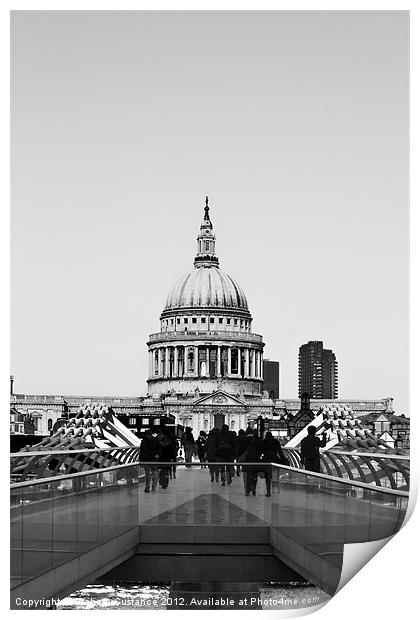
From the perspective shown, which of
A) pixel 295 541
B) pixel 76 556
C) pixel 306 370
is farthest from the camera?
pixel 306 370

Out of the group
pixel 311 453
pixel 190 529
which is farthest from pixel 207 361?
pixel 190 529

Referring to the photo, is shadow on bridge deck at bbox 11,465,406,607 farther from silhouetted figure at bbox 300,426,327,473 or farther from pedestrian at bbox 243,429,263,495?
silhouetted figure at bbox 300,426,327,473

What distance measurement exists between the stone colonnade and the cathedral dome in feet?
11.3

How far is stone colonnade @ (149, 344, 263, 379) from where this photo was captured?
103 metres

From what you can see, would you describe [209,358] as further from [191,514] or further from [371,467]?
[371,467]

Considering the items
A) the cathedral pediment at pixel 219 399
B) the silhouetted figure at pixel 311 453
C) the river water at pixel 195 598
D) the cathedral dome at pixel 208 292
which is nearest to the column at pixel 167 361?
the cathedral dome at pixel 208 292

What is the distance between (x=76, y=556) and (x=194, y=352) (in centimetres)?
9440

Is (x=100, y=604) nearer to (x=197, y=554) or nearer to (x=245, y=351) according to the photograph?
(x=197, y=554)

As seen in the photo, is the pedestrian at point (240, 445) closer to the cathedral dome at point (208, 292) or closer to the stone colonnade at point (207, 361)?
the stone colonnade at point (207, 361)

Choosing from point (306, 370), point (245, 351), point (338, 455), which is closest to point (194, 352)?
point (245, 351)

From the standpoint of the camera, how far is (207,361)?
10638cm

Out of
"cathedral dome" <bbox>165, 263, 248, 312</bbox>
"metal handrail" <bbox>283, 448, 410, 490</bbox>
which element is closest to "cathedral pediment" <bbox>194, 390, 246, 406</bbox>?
"cathedral dome" <bbox>165, 263, 248, 312</bbox>

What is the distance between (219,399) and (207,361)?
6.06 metres
